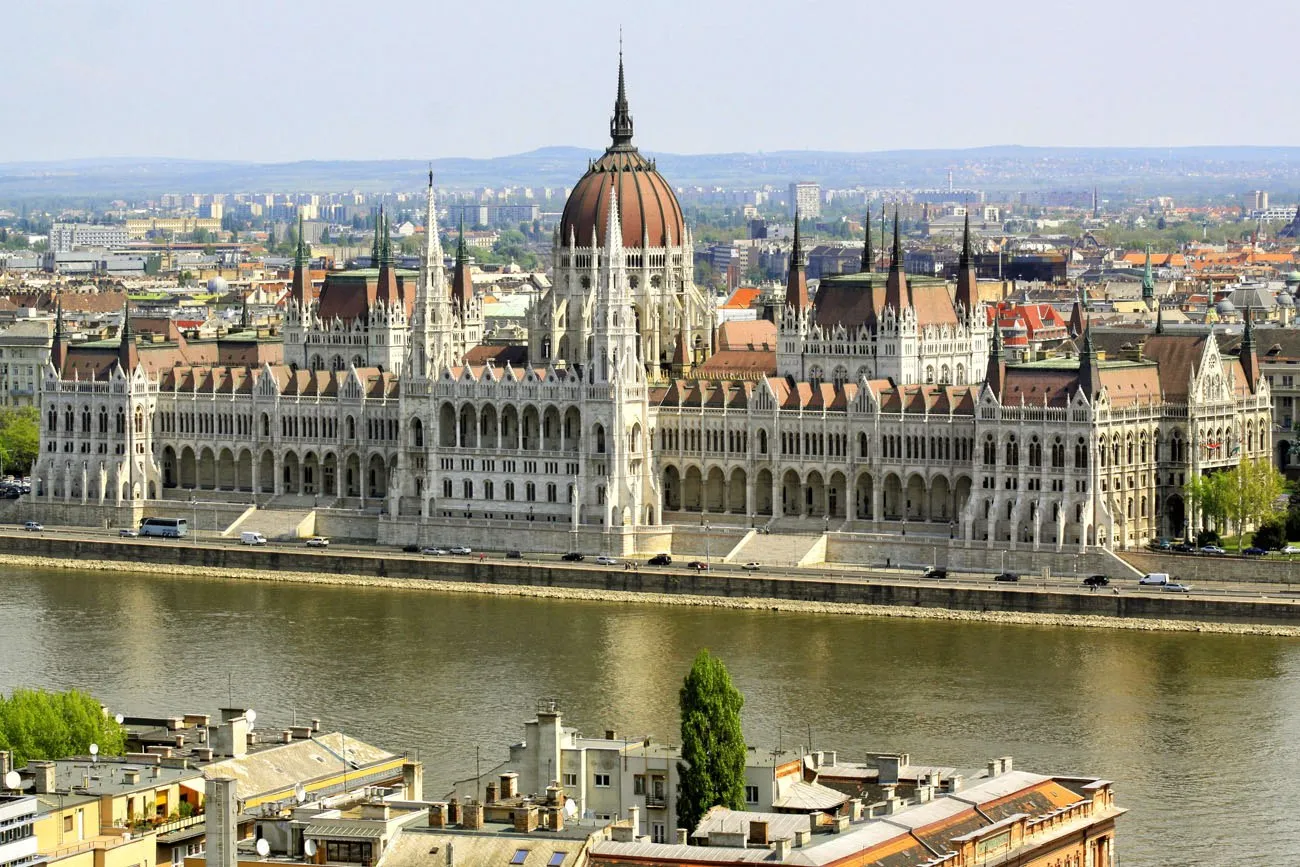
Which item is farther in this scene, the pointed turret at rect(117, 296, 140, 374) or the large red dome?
the pointed turret at rect(117, 296, 140, 374)

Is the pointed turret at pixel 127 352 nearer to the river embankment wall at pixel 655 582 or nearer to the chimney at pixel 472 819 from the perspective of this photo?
the river embankment wall at pixel 655 582

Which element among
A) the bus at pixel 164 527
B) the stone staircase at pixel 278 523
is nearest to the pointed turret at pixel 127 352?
the bus at pixel 164 527

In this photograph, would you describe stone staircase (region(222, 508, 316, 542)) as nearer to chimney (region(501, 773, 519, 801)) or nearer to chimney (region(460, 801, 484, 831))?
chimney (region(501, 773, 519, 801))

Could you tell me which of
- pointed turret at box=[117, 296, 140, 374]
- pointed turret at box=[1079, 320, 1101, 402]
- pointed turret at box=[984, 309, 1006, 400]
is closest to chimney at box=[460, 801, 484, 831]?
pointed turret at box=[1079, 320, 1101, 402]

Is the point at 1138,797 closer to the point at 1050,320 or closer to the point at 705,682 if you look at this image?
the point at 705,682

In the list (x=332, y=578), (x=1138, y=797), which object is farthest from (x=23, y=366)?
(x=1138, y=797)

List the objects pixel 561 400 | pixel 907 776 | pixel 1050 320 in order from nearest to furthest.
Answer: pixel 907 776, pixel 561 400, pixel 1050 320
